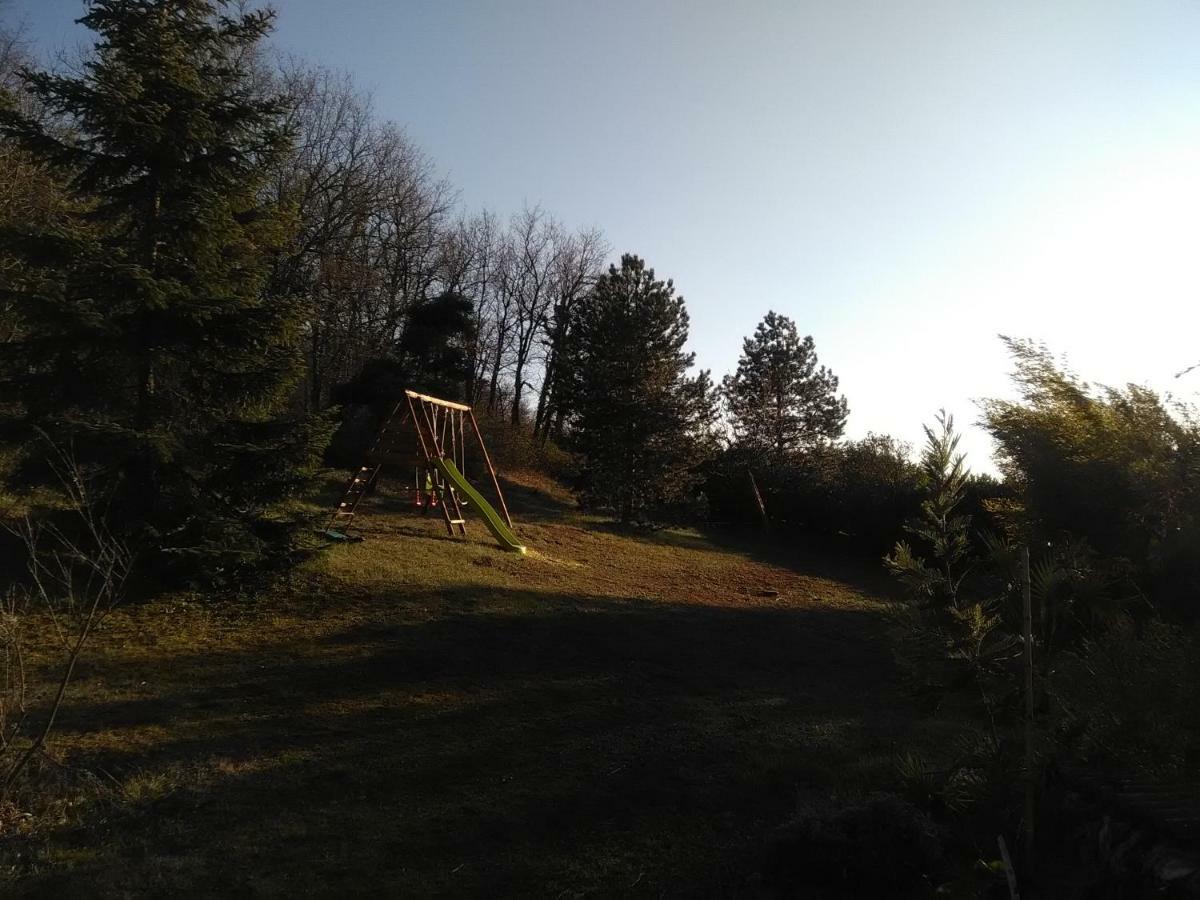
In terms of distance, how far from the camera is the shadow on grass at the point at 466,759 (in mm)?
4637

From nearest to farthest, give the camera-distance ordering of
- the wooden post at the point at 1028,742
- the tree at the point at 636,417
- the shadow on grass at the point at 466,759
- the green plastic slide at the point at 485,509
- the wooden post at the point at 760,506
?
the wooden post at the point at 1028,742 < the shadow on grass at the point at 466,759 < the green plastic slide at the point at 485,509 < the tree at the point at 636,417 < the wooden post at the point at 760,506

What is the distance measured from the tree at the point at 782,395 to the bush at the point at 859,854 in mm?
26305

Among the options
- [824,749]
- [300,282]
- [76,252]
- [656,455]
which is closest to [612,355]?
[656,455]

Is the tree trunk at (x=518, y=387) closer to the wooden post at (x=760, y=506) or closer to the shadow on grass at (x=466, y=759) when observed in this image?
the wooden post at (x=760, y=506)

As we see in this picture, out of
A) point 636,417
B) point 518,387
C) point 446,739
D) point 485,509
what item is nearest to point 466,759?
point 446,739

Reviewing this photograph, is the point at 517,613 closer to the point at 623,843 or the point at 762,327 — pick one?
the point at 623,843

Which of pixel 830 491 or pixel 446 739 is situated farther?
pixel 830 491

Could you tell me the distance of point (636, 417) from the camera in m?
23.3

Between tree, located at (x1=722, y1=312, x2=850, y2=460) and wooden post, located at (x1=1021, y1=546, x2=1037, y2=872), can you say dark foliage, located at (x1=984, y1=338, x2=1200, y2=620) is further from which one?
tree, located at (x1=722, y1=312, x2=850, y2=460)

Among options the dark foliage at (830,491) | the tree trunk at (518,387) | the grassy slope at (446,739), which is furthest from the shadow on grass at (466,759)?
the tree trunk at (518,387)

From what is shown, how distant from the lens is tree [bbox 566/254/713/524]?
23266 millimetres

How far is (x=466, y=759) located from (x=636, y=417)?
57.4ft

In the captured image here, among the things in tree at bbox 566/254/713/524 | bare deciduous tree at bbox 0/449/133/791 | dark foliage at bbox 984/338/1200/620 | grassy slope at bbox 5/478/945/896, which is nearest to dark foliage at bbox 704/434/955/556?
tree at bbox 566/254/713/524

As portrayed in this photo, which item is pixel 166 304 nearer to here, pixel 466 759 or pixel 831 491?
pixel 466 759
